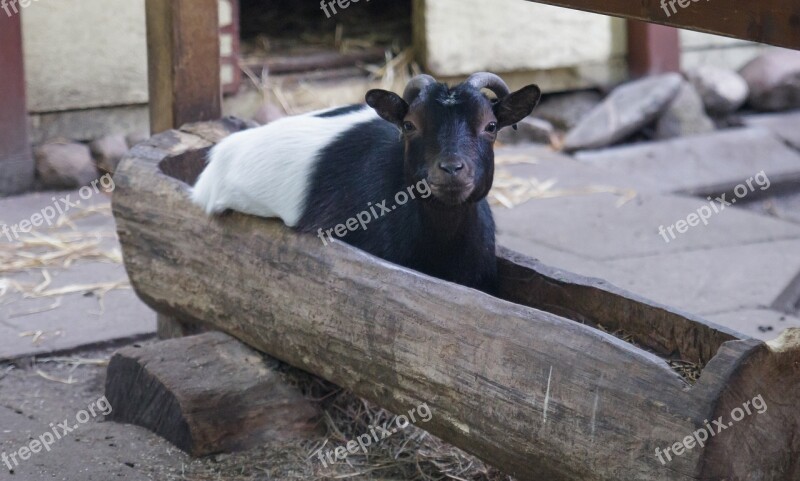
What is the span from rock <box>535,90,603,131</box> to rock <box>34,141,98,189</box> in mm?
3429

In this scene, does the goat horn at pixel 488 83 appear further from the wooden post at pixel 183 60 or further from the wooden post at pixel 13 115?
the wooden post at pixel 13 115

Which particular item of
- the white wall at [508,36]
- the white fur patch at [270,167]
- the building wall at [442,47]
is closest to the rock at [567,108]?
the building wall at [442,47]

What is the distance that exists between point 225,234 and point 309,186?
0.36m

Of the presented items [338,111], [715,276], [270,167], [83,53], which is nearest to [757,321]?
[715,276]

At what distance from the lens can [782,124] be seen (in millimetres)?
8766

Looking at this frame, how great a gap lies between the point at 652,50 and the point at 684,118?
58 cm

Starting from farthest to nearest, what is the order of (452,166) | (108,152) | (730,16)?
1. (108,152)
2. (452,166)
3. (730,16)

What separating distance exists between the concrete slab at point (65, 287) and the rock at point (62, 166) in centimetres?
19

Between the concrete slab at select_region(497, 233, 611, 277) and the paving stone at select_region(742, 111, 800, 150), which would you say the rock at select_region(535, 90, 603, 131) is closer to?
the paving stone at select_region(742, 111, 800, 150)

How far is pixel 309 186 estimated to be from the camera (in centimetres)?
436

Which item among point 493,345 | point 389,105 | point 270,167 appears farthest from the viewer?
point 270,167

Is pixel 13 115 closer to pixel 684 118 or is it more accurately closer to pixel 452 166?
pixel 452 166

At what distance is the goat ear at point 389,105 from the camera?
412 centimetres

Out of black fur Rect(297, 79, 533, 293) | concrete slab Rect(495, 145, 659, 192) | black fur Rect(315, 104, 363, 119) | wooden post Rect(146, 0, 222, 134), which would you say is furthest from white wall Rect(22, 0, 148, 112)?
black fur Rect(297, 79, 533, 293)
